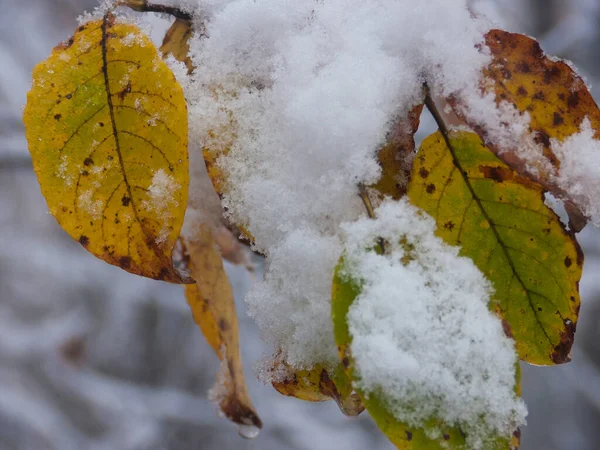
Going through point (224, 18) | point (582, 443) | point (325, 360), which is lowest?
point (325, 360)

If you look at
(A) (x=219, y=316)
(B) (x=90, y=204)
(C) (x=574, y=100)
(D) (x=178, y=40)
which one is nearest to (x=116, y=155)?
(B) (x=90, y=204)

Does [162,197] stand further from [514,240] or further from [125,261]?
[514,240]

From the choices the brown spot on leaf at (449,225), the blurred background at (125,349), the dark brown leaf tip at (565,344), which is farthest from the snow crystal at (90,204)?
the blurred background at (125,349)

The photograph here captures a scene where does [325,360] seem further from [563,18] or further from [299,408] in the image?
[563,18]

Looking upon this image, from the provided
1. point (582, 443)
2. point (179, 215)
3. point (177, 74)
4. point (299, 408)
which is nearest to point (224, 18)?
point (177, 74)

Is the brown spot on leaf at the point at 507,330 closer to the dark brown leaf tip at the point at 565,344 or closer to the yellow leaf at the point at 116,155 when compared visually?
the dark brown leaf tip at the point at 565,344

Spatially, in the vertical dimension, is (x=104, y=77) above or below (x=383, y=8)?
below
